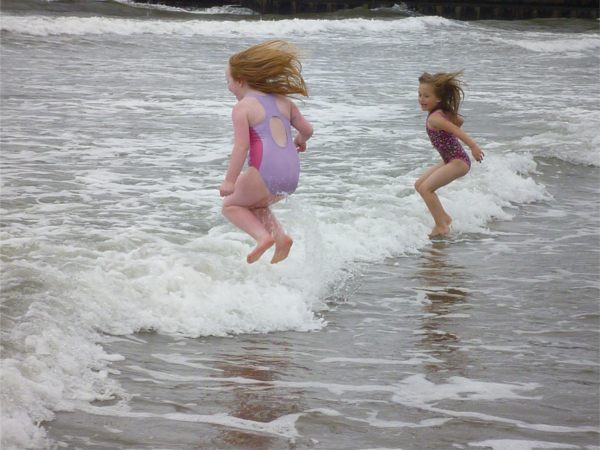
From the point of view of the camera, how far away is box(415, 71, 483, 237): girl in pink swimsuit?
26.5 ft

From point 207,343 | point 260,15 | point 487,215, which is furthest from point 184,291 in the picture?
point 260,15

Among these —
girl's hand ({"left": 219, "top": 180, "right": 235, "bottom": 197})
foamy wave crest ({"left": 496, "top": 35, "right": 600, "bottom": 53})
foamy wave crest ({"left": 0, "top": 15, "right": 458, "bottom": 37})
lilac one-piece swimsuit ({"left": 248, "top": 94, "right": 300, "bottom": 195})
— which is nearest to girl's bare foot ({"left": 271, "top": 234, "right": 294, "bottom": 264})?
lilac one-piece swimsuit ({"left": 248, "top": 94, "right": 300, "bottom": 195})

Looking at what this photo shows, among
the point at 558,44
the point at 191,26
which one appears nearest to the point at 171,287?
the point at 191,26

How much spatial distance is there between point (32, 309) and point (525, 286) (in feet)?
9.68

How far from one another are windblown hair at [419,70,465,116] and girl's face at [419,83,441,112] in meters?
0.02

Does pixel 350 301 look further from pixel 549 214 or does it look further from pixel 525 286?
pixel 549 214

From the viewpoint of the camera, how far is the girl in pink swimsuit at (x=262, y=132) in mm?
5766

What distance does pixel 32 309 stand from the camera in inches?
208

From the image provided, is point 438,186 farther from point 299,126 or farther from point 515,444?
point 515,444

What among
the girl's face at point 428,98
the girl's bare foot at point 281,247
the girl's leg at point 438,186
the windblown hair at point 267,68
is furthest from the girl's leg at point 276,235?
the girl's face at point 428,98

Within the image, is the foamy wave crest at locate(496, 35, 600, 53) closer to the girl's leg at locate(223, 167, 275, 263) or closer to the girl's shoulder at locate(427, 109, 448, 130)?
the girl's shoulder at locate(427, 109, 448, 130)

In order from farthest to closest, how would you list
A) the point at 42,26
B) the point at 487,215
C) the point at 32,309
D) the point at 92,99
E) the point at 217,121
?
the point at 42,26 → the point at 92,99 → the point at 217,121 → the point at 487,215 → the point at 32,309

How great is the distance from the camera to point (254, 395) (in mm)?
4516

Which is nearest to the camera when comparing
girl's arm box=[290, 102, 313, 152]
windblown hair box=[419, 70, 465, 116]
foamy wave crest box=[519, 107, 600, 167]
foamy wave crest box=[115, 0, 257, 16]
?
girl's arm box=[290, 102, 313, 152]
